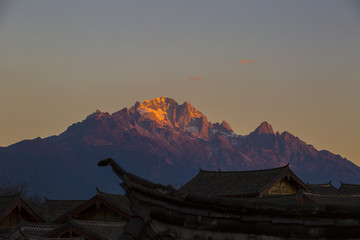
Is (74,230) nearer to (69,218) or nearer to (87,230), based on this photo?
(69,218)

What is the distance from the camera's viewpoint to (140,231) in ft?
33.9

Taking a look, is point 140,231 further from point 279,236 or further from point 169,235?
point 279,236

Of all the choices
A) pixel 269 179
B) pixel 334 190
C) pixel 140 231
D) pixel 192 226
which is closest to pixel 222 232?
pixel 192 226

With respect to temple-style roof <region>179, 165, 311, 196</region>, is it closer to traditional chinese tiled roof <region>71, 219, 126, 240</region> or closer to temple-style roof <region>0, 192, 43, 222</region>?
temple-style roof <region>0, 192, 43, 222</region>

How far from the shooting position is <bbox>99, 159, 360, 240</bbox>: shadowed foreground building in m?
9.98

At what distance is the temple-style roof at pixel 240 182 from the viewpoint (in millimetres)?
53466

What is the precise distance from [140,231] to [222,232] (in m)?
1.13

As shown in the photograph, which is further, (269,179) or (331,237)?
(269,179)

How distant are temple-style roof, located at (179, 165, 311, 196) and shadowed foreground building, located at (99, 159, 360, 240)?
41969 mm

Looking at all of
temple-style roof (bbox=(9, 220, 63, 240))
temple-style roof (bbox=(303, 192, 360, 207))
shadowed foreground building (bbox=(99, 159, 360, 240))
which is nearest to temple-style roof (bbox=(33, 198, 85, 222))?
temple-style roof (bbox=(9, 220, 63, 240))

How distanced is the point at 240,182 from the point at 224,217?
45.9 m

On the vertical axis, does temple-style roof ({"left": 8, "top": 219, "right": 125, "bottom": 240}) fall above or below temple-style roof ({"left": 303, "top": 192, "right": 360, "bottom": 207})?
above

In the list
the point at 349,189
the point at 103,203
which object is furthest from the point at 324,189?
the point at 103,203

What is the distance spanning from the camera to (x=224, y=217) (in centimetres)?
1031
